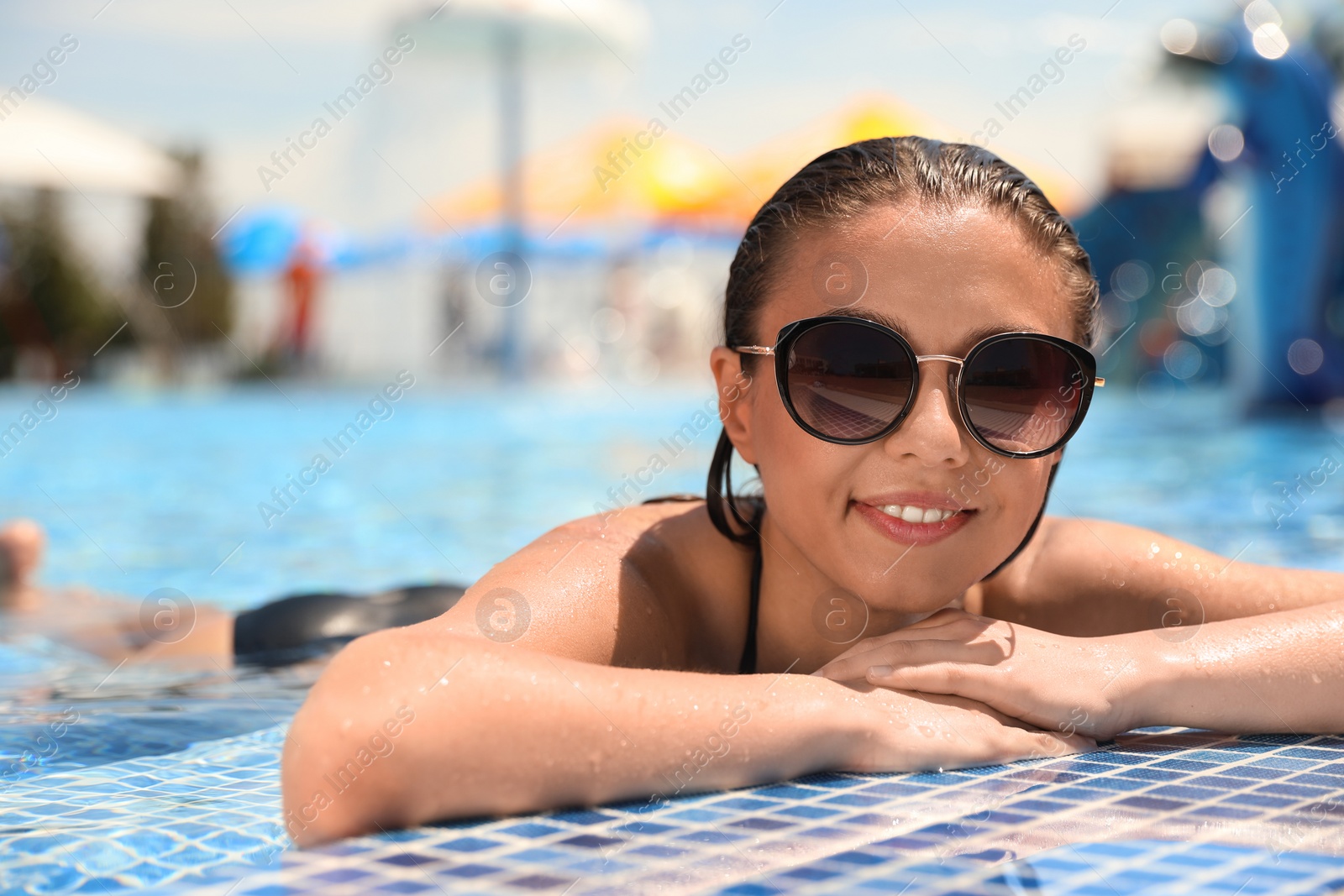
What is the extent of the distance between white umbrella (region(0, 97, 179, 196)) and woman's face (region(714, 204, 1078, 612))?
1841 cm

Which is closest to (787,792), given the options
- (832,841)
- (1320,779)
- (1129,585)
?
(832,841)

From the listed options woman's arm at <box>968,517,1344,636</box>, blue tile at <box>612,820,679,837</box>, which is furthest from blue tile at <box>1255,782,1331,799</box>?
blue tile at <box>612,820,679,837</box>

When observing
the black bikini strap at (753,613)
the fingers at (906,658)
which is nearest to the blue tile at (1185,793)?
the fingers at (906,658)

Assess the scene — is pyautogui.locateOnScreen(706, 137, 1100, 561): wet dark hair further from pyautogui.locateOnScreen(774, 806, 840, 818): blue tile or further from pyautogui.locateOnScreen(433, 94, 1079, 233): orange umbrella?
pyautogui.locateOnScreen(433, 94, 1079, 233): orange umbrella

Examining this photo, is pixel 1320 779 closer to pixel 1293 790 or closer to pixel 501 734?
pixel 1293 790

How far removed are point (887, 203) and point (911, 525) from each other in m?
0.50

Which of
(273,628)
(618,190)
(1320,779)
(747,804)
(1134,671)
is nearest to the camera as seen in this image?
(747,804)

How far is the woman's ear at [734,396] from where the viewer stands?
202cm

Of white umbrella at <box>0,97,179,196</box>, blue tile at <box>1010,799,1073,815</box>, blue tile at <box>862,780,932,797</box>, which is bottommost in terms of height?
blue tile at <box>1010,799,1073,815</box>

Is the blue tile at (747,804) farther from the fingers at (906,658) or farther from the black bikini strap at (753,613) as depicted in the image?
the black bikini strap at (753,613)

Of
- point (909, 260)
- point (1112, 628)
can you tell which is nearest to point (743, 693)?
point (909, 260)

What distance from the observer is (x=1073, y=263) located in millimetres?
1975

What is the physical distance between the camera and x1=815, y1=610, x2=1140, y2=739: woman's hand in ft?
5.95

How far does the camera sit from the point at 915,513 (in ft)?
5.93
